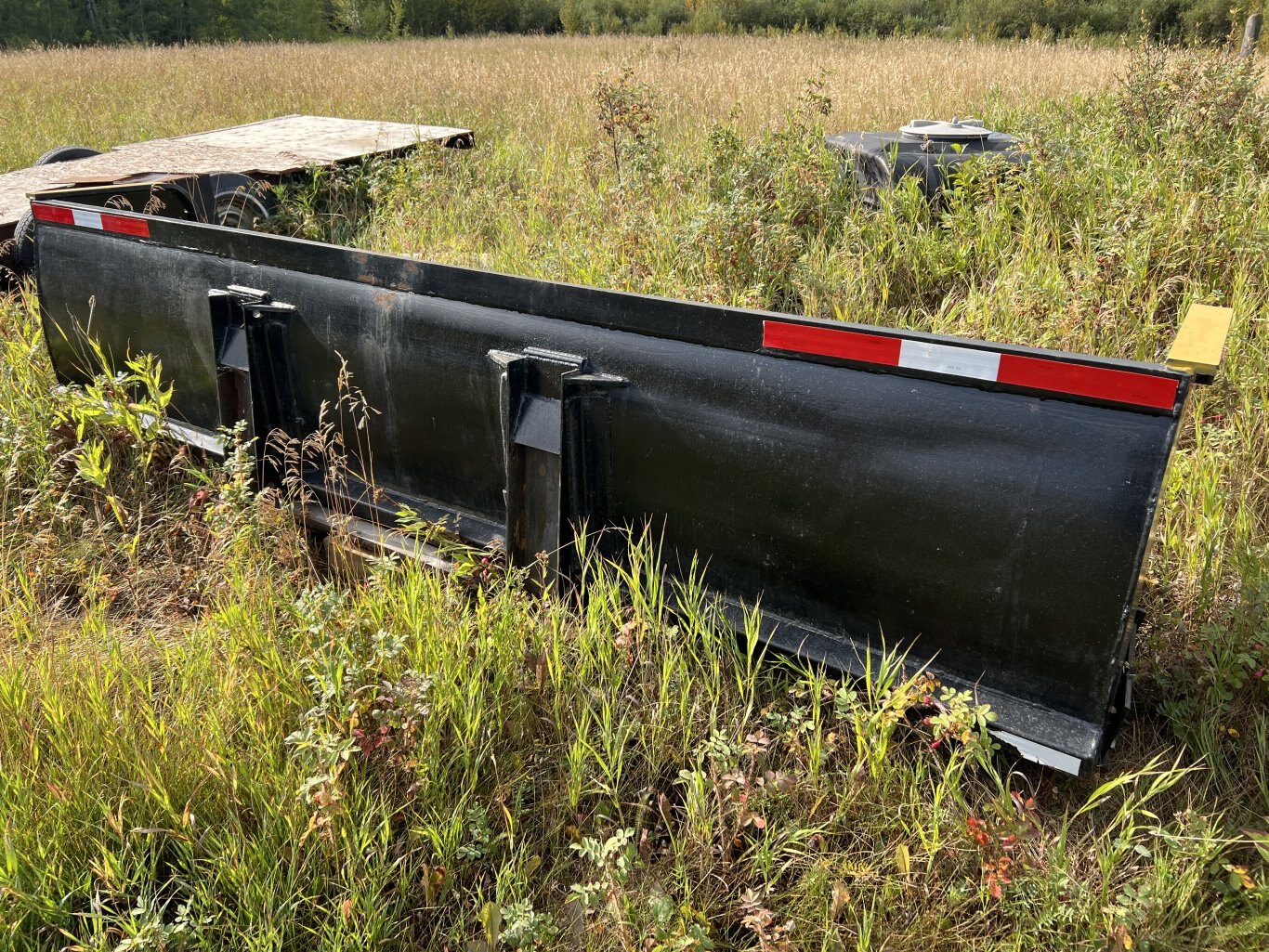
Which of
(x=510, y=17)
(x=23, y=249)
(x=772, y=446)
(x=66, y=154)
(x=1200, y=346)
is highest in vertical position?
(x=510, y=17)

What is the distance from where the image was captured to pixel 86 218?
3672 mm

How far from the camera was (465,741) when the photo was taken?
2.12 meters

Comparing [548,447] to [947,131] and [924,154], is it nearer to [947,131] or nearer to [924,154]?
[924,154]

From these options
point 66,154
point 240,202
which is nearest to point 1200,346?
point 240,202

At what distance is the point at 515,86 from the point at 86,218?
330 inches

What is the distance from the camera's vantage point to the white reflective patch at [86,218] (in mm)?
3641

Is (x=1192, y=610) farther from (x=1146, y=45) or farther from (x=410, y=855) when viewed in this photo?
(x=1146, y=45)

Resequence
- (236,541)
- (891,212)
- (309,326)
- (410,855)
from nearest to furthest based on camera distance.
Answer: (410,855) < (236,541) < (309,326) < (891,212)

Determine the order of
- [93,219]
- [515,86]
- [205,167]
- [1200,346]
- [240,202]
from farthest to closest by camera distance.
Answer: [515,86] < [240,202] < [205,167] < [93,219] < [1200,346]

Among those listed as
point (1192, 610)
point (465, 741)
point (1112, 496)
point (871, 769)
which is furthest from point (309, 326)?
point (1192, 610)

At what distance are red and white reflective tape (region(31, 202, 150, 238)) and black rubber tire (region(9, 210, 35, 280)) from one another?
119 cm

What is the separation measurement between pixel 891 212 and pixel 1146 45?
7.33 feet

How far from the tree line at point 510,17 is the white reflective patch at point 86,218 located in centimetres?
2507

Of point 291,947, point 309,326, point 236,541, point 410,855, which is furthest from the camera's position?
point 309,326
